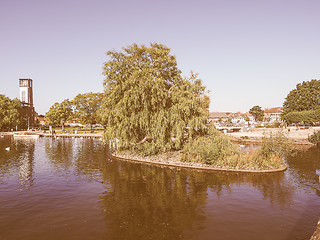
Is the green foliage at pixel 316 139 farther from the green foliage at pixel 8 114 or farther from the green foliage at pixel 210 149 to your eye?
the green foliage at pixel 8 114

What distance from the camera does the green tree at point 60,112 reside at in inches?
3501

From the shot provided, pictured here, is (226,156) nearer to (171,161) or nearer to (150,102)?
(171,161)

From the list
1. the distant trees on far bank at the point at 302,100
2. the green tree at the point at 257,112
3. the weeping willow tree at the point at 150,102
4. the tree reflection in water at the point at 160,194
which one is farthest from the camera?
the green tree at the point at 257,112

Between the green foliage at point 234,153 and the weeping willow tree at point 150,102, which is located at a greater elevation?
the weeping willow tree at point 150,102

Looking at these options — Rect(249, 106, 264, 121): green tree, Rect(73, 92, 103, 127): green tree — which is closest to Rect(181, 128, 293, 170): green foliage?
Rect(73, 92, 103, 127): green tree

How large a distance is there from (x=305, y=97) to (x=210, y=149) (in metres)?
79.6

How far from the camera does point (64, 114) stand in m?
90.1

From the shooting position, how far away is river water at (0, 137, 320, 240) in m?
13.2

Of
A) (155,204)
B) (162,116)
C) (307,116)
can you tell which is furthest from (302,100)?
(155,204)

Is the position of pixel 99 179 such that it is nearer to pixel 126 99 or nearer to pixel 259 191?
pixel 126 99

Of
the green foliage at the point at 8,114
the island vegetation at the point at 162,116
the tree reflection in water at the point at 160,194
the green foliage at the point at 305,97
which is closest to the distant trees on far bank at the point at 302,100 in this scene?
the green foliage at the point at 305,97

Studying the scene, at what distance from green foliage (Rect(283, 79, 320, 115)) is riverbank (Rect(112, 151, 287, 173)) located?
74.5 metres

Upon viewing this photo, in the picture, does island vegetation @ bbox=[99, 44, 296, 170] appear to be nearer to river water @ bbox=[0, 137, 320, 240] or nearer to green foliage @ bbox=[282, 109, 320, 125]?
river water @ bbox=[0, 137, 320, 240]

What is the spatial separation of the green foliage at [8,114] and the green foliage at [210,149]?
281 feet
